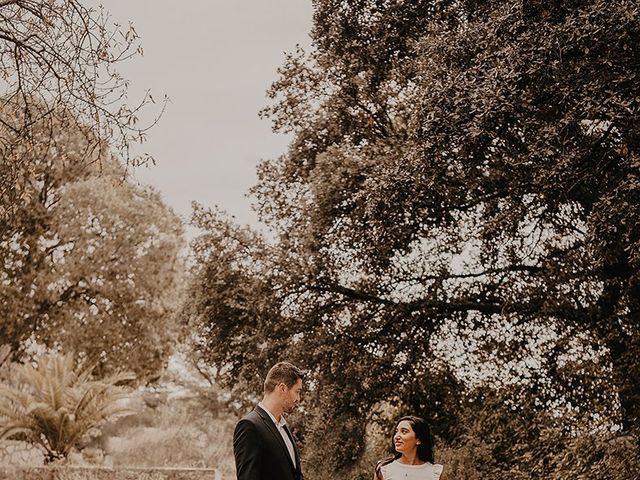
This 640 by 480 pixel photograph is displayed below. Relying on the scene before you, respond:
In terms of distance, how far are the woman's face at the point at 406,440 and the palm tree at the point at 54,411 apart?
34.0ft

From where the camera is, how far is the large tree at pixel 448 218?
7.98 m

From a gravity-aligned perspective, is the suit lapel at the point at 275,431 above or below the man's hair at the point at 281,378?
below

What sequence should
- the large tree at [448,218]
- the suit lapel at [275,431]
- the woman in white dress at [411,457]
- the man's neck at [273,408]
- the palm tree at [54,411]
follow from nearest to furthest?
the suit lapel at [275,431]
the man's neck at [273,408]
the woman in white dress at [411,457]
the large tree at [448,218]
the palm tree at [54,411]

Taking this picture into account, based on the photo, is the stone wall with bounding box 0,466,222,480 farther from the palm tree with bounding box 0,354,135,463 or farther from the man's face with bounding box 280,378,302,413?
the man's face with bounding box 280,378,302,413

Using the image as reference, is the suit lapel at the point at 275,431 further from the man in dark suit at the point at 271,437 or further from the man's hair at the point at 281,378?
the man's hair at the point at 281,378

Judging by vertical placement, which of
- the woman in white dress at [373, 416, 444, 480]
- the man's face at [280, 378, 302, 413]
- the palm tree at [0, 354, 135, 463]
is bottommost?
the woman in white dress at [373, 416, 444, 480]

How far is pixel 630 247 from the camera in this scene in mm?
7031

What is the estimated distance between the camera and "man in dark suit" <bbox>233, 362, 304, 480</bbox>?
148 inches

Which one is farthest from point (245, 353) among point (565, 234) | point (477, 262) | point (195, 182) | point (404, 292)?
point (195, 182)

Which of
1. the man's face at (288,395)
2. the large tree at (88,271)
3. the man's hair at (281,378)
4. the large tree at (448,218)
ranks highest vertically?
the large tree at (88,271)

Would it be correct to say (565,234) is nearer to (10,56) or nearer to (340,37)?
(340,37)

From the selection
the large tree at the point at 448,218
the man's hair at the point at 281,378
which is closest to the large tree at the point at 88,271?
the large tree at the point at 448,218

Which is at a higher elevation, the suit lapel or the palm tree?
the palm tree

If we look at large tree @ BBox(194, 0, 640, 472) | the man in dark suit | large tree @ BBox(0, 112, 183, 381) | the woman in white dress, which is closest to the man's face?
the man in dark suit
